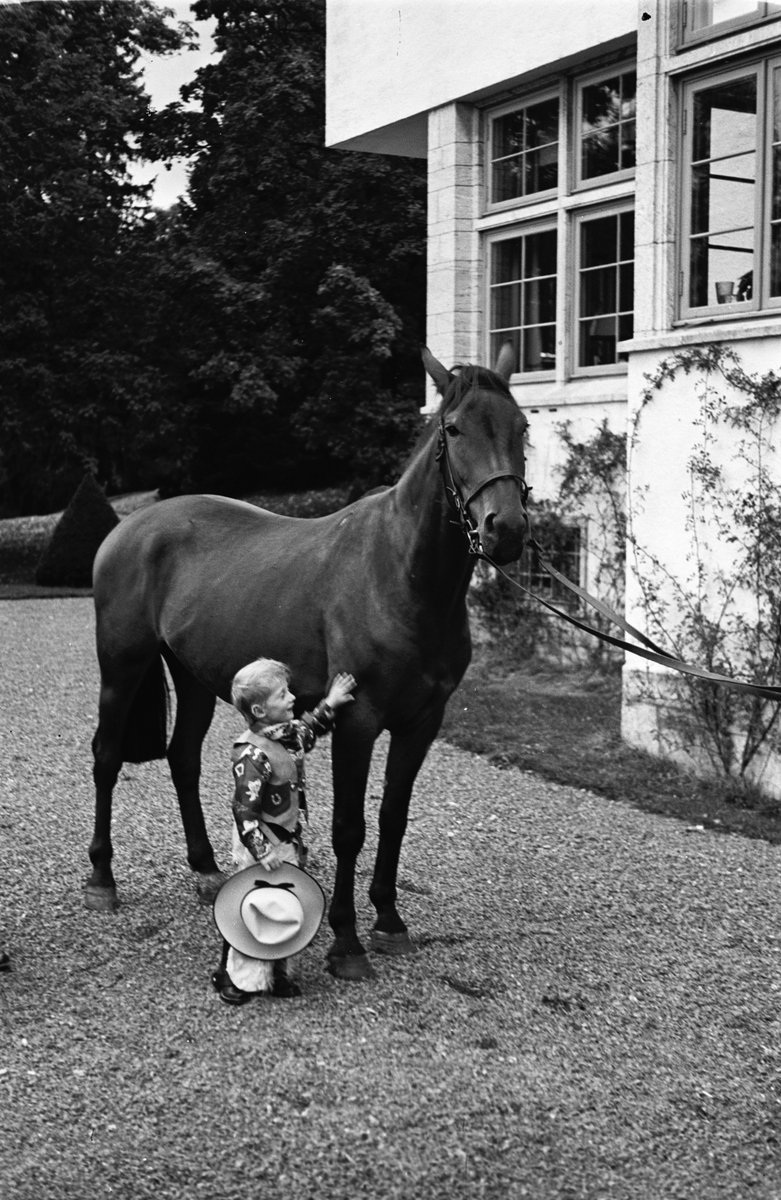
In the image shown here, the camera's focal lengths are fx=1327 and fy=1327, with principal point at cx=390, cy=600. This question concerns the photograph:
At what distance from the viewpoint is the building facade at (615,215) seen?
8461 millimetres

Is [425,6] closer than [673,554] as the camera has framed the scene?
No

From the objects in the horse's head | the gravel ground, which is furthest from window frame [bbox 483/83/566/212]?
the horse's head

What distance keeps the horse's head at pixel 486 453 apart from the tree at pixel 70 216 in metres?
22.0

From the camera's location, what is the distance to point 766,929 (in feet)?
17.8

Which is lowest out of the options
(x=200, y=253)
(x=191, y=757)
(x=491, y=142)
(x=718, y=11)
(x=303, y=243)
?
(x=191, y=757)

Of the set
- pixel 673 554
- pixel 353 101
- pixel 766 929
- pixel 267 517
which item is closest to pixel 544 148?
pixel 353 101

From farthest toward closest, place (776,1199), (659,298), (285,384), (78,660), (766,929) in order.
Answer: (285,384)
(78,660)
(659,298)
(766,929)
(776,1199)

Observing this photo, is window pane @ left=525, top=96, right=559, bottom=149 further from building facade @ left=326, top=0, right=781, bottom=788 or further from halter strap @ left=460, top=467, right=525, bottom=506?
halter strap @ left=460, top=467, right=525, bottom=506

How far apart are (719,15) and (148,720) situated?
612 cm

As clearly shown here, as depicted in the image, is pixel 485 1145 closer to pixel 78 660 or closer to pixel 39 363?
pixel 78 660

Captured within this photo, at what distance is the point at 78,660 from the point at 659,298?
7.51 meters

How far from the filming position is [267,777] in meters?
4.49

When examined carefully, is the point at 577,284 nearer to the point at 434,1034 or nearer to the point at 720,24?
the point at 720,24

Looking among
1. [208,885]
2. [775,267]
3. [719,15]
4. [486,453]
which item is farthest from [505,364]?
[719,15]
